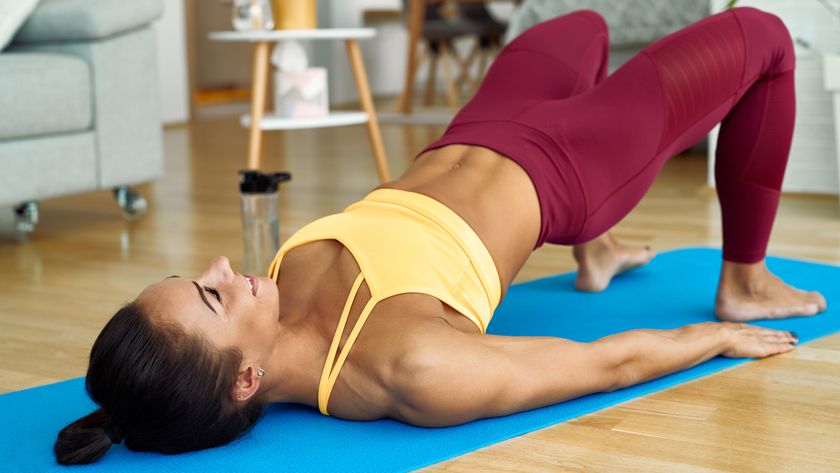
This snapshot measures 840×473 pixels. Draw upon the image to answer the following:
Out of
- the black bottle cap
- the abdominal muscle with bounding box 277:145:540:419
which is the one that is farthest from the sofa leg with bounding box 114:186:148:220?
the abdominal muscle with bounding box 277:145:540:419

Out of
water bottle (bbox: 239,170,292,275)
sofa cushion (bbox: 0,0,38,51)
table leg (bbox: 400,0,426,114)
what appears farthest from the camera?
table leg (bbox: 400,0,426,114)

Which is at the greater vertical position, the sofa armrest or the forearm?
the sofa armrest

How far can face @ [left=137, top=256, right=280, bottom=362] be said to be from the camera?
1.25m

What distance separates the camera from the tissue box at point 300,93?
334 centimetres

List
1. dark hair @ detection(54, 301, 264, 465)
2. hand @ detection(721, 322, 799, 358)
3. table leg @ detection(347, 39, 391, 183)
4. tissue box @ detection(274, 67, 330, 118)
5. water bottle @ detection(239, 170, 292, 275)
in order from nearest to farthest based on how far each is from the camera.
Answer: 1. dark hair @ detection(54, 301, 264, 465)
2. hand @ detection(721, 322, 799, 358)
3. water bottle @ detection(239, 170, 292, 275)
4. tissue box @ detection(274, 67, 330, 118)
5. table leg @ detection(347, 39, 391, 183)

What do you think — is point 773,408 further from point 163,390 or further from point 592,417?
point 163,390

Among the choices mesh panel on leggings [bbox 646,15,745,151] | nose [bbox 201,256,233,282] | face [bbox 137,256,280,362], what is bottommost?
face [bbox 137,256,280,362]

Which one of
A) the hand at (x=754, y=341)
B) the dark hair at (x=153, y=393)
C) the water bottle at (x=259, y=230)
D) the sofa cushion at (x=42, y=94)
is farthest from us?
the sofa cushion at (x=42, y=94)

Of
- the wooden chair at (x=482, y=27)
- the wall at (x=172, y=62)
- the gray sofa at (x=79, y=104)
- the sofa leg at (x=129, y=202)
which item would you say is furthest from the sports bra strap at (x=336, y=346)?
the wooden chair at (x=482, y=27)

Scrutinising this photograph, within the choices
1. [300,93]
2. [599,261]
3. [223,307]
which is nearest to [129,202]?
[300,93]

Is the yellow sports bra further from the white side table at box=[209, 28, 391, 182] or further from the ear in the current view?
the white side table at box=[209, 28, 391, 182]

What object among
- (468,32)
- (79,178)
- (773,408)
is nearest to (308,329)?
(773,408)

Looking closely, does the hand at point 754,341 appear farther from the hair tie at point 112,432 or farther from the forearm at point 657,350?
the hair tie at point 112,432

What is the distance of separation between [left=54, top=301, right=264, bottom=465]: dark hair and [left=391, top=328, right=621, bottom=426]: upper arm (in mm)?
221
